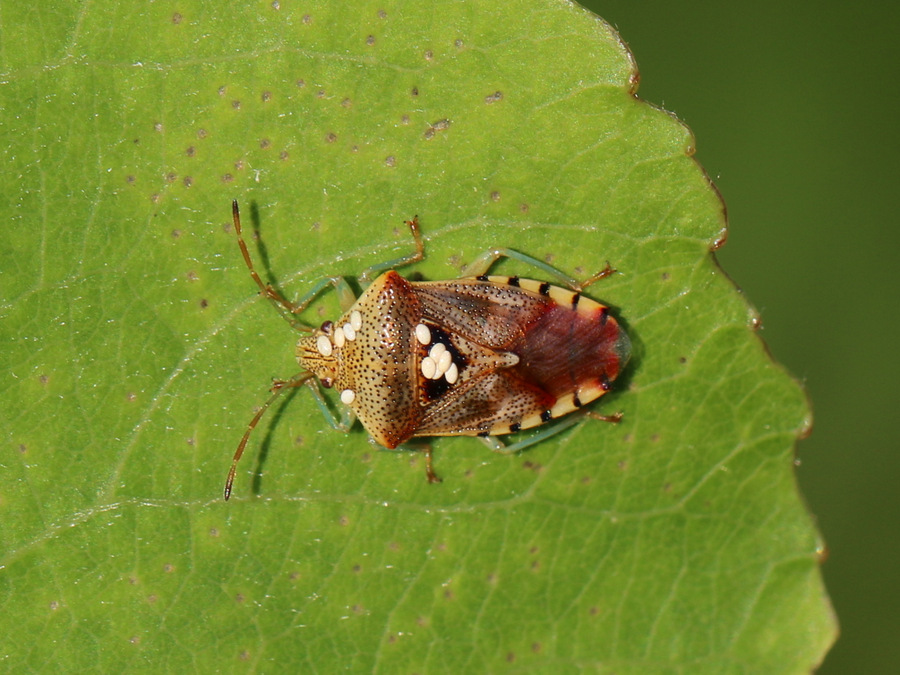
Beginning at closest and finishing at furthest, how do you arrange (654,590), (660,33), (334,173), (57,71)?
(57,71) < (334,173) < (654,590) < (660,33)

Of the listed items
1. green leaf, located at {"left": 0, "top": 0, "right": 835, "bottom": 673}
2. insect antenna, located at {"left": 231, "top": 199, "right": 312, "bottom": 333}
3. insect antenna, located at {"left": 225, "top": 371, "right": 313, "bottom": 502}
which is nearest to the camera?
green leaf, located at {"left": 0, "top": 0, "right": 835, "bottom": 673}

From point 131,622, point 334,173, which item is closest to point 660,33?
point 334,173

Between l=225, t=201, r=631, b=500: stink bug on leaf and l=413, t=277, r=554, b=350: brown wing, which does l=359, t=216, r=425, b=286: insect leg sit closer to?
l=225, t=201, r=631, b=500: stink bug on leaf

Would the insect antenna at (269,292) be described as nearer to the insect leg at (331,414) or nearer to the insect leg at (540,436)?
the insect leg at (331,414)

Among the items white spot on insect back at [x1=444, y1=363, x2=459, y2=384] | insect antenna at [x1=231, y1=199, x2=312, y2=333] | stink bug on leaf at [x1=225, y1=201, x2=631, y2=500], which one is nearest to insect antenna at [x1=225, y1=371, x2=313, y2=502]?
stink bug on leaf at [x1=225, y1=201, x2=631, y2=500]

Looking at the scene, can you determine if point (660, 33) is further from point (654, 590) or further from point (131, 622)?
point (131, 622)

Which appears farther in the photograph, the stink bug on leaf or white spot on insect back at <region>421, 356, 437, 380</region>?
white spot on insect back at <region>421, 356, 437, 380</region>

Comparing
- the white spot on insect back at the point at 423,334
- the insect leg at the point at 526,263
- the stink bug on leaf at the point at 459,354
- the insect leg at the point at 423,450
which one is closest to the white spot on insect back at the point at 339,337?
the stink bug on leaf at the point at 459,354

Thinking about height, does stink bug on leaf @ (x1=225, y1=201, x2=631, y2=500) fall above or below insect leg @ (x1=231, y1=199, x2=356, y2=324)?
below
